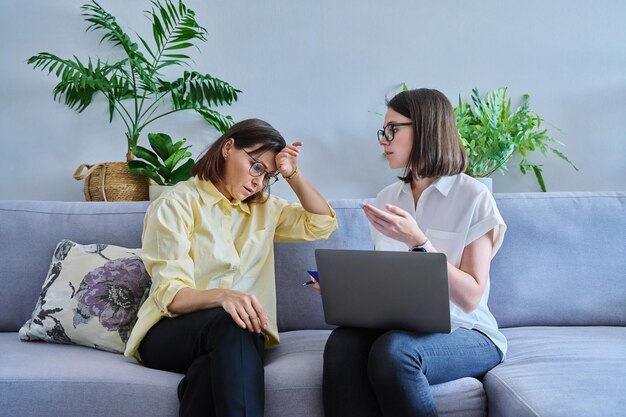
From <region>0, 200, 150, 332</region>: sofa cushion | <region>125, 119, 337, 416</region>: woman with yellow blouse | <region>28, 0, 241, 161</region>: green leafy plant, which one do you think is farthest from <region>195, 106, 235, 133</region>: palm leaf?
<region>125, 119, 337, 416</region>: woman with yellow blouse

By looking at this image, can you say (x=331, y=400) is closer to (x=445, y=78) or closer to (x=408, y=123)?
(x=408, y=123)

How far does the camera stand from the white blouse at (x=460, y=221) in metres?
1.66

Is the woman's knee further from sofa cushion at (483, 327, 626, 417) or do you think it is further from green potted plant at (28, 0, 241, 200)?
green potted plant at (28, 0, 241, 200)

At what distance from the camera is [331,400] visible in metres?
1.51

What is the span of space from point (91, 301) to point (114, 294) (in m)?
0.07

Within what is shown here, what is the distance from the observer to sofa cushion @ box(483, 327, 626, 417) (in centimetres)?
134

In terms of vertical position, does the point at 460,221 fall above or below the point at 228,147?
below

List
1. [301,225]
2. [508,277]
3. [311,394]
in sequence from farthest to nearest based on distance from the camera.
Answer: [508,277], [301,225], [311,394]

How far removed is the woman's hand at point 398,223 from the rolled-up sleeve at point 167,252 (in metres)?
0.50

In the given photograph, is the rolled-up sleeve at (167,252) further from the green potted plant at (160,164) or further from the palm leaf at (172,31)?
the palm leaf at (172,31)

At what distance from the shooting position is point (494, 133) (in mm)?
2576

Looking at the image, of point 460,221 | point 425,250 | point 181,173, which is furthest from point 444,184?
point 181,173

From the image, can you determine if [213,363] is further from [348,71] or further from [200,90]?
[348,71]

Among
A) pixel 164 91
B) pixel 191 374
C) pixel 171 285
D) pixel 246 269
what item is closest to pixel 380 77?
pixel 164 91
